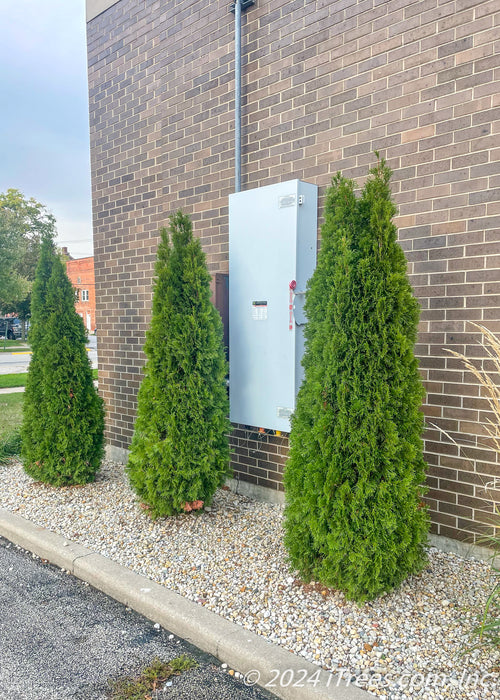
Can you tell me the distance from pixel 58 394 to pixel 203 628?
2789 millimetres

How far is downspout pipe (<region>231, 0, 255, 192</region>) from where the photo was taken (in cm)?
423

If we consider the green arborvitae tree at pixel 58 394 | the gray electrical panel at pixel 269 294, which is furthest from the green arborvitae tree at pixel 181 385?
the green arborvitae tree at pixel 58 394

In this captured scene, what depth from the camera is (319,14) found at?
382 cm

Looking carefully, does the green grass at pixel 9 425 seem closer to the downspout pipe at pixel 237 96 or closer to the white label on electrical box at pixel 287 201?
the downspout pipe at pixel 237 96

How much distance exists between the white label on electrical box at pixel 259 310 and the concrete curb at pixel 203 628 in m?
1.96

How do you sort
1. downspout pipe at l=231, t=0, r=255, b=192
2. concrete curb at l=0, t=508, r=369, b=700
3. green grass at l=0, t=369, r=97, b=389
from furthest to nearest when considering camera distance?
1. green grass at l=0, t=369, r=97, b=389
2. downspout pipe at l=231, t=0, r=255, b=192
3. concrete curb at l=0, t=508, r=369, b=700

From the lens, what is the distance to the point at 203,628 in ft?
8.30

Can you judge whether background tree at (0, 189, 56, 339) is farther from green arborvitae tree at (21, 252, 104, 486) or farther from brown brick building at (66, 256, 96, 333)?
green arborvitae tree at (21, 252, 104, 486)

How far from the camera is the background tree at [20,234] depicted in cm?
2030

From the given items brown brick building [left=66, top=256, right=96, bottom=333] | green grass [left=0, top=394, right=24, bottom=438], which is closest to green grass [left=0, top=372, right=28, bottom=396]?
green grass [left=0, top=394, right=24, bottom=438]

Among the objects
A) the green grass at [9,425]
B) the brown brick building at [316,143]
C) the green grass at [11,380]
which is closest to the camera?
the brown brick building at [316,143]

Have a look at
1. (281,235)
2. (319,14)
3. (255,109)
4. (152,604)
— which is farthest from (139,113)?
(152,604)

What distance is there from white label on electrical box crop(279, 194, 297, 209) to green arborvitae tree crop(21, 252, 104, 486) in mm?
2235

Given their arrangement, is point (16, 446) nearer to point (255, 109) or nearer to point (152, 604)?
point (152, 604)
